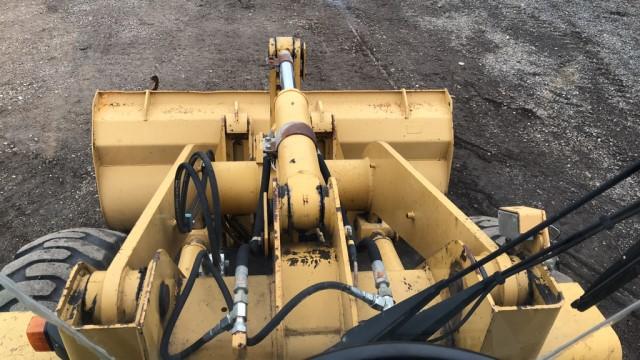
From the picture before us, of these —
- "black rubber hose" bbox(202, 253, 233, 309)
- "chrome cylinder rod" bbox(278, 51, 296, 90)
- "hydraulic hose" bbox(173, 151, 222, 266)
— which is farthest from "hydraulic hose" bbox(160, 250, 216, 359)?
"chrome cylinder rod" bbox(278, 51, 296, 90)

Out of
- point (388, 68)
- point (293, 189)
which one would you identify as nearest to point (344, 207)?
point (293, 189)

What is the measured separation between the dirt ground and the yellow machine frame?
1500mm

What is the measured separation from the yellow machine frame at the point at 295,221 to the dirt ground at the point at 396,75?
1500 mm

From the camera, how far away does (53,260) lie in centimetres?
310

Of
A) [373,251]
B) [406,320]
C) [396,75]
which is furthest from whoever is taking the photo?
[396,75]

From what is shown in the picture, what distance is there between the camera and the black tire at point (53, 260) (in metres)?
2.91

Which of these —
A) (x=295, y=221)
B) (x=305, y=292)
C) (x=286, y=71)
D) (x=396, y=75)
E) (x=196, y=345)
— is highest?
(x=396, y=75)

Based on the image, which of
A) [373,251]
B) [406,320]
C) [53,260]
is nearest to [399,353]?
[406,320]

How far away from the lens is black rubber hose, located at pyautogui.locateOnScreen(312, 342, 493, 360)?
124cm

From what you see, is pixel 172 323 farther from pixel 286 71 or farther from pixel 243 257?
pixel 286 71

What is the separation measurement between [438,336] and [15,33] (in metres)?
8.86

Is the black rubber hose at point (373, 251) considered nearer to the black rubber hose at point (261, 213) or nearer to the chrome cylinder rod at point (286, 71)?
the black rubber hose at point (261, 213)

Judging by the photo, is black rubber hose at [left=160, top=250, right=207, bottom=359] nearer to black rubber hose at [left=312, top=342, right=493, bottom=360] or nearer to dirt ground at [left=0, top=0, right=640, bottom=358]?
black rubber hose at [left=312, top=342, right=493, bottom=360]

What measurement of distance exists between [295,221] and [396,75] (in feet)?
18.9
